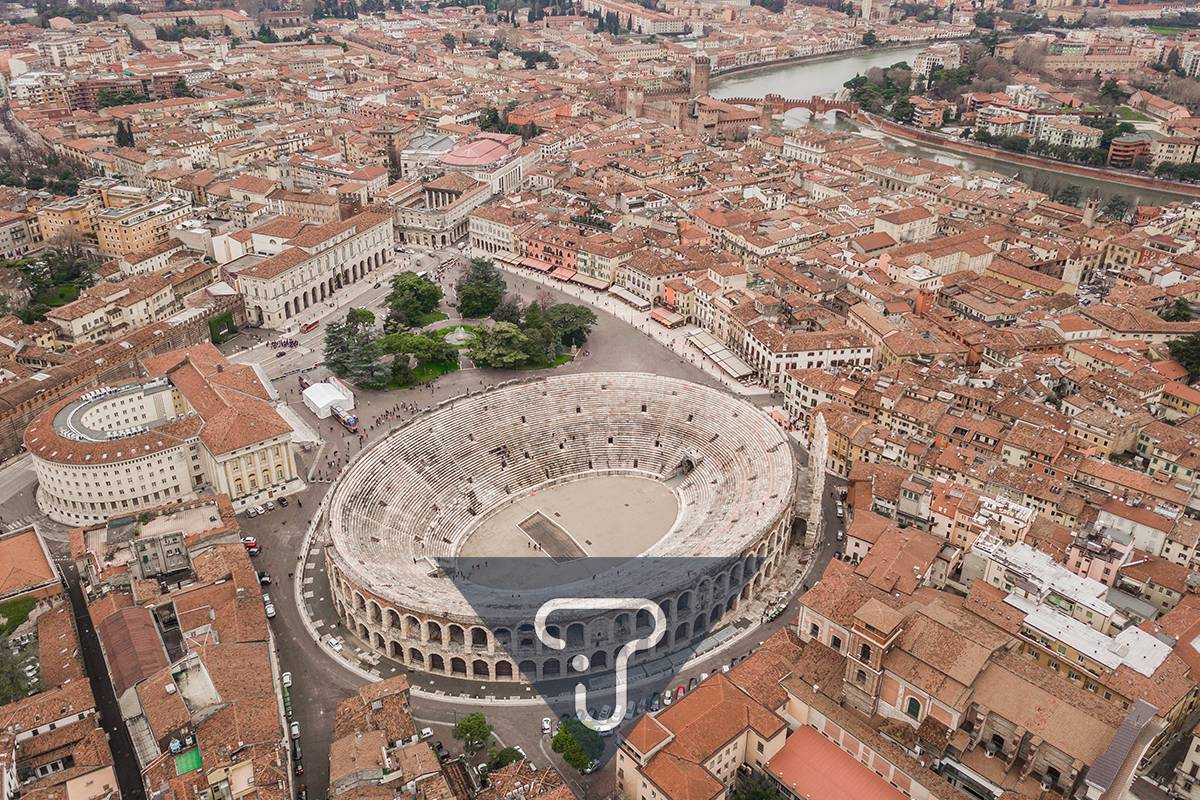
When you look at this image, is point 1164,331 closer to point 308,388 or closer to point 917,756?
point 917,756

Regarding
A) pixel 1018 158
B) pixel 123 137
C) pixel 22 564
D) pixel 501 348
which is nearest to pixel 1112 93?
pixel 1018 158

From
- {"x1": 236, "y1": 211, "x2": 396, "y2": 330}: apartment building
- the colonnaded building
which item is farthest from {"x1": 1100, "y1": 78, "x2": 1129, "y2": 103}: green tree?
the colonnaded building

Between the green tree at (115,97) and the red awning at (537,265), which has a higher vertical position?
the green tree at (115,97)

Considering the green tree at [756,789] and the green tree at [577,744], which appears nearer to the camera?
the green tree at [756,789]

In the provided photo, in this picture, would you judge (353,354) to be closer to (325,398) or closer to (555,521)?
(325,398)

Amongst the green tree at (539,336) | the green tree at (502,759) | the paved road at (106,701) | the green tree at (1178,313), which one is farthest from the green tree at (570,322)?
the green tree at (1178,313)

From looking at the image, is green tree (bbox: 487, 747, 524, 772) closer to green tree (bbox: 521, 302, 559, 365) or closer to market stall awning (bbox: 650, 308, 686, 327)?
green tree (bbox: 521, 302, 559, 365)

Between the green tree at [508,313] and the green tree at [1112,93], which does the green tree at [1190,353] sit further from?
the green tree at [1112,93]
